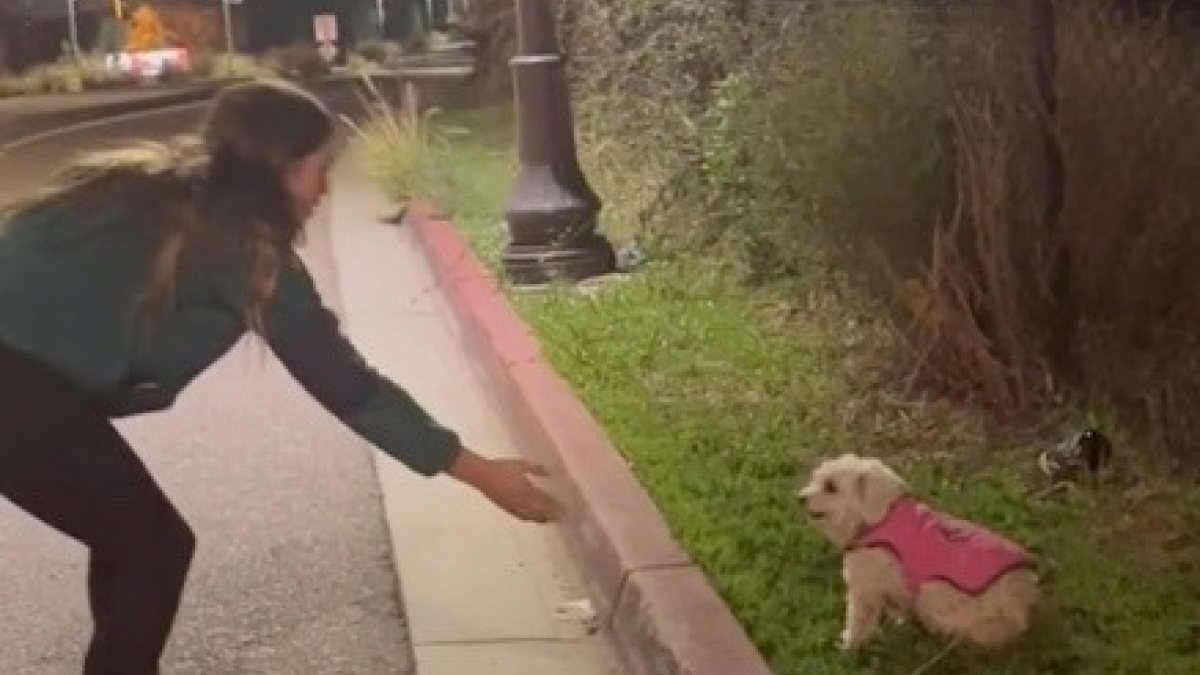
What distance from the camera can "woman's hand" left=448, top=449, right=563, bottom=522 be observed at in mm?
3797

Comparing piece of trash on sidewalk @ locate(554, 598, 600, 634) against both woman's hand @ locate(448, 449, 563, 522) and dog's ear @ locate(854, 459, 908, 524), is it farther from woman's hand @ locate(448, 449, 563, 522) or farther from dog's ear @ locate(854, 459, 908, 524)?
dog's ear @ locate(854, 459, 908, 524)

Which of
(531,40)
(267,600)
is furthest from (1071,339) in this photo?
(531,40)

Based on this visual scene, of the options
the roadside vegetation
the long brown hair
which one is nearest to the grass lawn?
the roadside vegetation

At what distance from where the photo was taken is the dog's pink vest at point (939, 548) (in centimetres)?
379

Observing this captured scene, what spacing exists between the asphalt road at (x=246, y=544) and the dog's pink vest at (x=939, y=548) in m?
1.11

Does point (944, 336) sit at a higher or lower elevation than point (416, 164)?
higher

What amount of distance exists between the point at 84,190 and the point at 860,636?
1.67 m

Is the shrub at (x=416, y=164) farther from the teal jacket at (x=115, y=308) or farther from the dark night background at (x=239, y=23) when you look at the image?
the teal jacket at (x=115, y=308)

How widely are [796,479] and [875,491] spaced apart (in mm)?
1281

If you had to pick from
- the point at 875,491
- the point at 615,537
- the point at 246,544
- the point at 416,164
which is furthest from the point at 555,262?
the point at 875,491

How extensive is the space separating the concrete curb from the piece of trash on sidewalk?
25mm

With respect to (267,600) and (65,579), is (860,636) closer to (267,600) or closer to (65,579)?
(267,600)

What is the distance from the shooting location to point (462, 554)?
4965 millimetres

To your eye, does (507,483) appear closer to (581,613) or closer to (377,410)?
(377,410)
